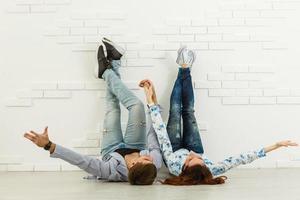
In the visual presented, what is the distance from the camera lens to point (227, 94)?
11.4 feet

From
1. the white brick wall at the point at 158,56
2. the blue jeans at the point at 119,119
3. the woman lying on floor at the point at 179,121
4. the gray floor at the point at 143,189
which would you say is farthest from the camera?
the white brick wall at the point at 158,56

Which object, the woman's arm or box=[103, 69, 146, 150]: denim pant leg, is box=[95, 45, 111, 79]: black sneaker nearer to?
box=[103, 69, 146, 150]: denim pant leg

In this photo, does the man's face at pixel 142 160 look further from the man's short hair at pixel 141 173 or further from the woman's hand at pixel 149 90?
the woman's hand at pixel 149 90

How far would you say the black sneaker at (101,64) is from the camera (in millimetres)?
3347

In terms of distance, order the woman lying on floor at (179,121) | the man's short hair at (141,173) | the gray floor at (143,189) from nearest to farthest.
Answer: the gray floor at (143,189), the man's short hair at (141,173), the woman lying on floor at (179,121)

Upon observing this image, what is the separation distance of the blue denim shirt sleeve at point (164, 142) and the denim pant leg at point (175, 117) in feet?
0.45

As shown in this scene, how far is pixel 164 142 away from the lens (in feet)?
10.3

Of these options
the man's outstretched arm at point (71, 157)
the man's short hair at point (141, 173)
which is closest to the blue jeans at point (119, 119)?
the man's outstretched arm at point (71, 157)

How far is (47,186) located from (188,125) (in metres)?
1.08

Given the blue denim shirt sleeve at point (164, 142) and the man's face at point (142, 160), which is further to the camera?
the blue denim shirt sleeve at point (164, 142)

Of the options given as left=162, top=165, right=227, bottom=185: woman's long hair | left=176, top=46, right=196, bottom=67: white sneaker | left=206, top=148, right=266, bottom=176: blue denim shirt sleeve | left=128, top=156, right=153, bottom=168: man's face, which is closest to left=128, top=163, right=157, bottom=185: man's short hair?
left=128, top=156, right=153, bottom=168: man's face

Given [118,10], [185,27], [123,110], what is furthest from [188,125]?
[118,10]

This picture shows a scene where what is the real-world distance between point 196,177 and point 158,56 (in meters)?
1.04

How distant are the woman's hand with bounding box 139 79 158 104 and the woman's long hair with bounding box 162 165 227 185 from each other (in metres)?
0.64
